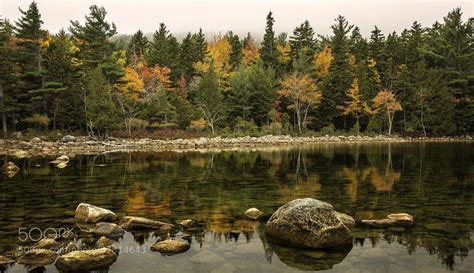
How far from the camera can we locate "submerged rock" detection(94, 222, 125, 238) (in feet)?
30.3

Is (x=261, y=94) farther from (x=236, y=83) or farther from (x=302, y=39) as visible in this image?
(x=302, y=39)

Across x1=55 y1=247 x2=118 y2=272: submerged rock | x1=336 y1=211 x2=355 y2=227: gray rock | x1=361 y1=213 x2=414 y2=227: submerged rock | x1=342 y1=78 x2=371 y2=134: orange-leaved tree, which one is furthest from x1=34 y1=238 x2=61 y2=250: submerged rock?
x1=342 y1=78 x2=371 y2=134: orange-leaved tree

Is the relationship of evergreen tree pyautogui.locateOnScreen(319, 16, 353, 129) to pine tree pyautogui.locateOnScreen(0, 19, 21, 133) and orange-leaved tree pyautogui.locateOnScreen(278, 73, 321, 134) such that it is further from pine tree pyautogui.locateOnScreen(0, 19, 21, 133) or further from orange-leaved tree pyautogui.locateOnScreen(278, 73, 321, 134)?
pine tree pyautogui.locateOnScreen(0, 19, 21, 133)

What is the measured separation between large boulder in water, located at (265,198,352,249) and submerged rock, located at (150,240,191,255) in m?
2.13

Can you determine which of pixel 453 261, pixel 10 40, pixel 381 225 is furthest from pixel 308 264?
pixel 10 40

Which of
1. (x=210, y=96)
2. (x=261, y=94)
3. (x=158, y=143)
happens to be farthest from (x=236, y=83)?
(x=158, y=143)

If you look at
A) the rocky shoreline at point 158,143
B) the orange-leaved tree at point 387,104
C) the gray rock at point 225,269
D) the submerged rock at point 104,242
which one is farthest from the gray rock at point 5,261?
the orange-leaved tree at point 387,104

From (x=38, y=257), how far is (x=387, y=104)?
55665 millimetres

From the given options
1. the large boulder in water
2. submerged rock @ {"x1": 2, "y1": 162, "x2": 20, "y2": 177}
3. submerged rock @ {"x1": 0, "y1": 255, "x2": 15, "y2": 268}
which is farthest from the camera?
submerged rock @ {"x1": 2, "y1": 162, "x2": 20, "y2": 177}

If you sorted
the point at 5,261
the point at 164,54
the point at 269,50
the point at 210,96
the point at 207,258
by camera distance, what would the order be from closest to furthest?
1. the point at 5,261
2. the point at 207,258
3. the point at 210,96
4. the point at 164,54
5. the point at 269,50

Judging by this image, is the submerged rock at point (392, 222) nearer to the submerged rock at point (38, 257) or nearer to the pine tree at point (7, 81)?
the submerged rock at point (38, 257)

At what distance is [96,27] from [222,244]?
4414 centimetres

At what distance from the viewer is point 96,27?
46.6 m

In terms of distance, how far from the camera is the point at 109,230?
9320 millimetres
